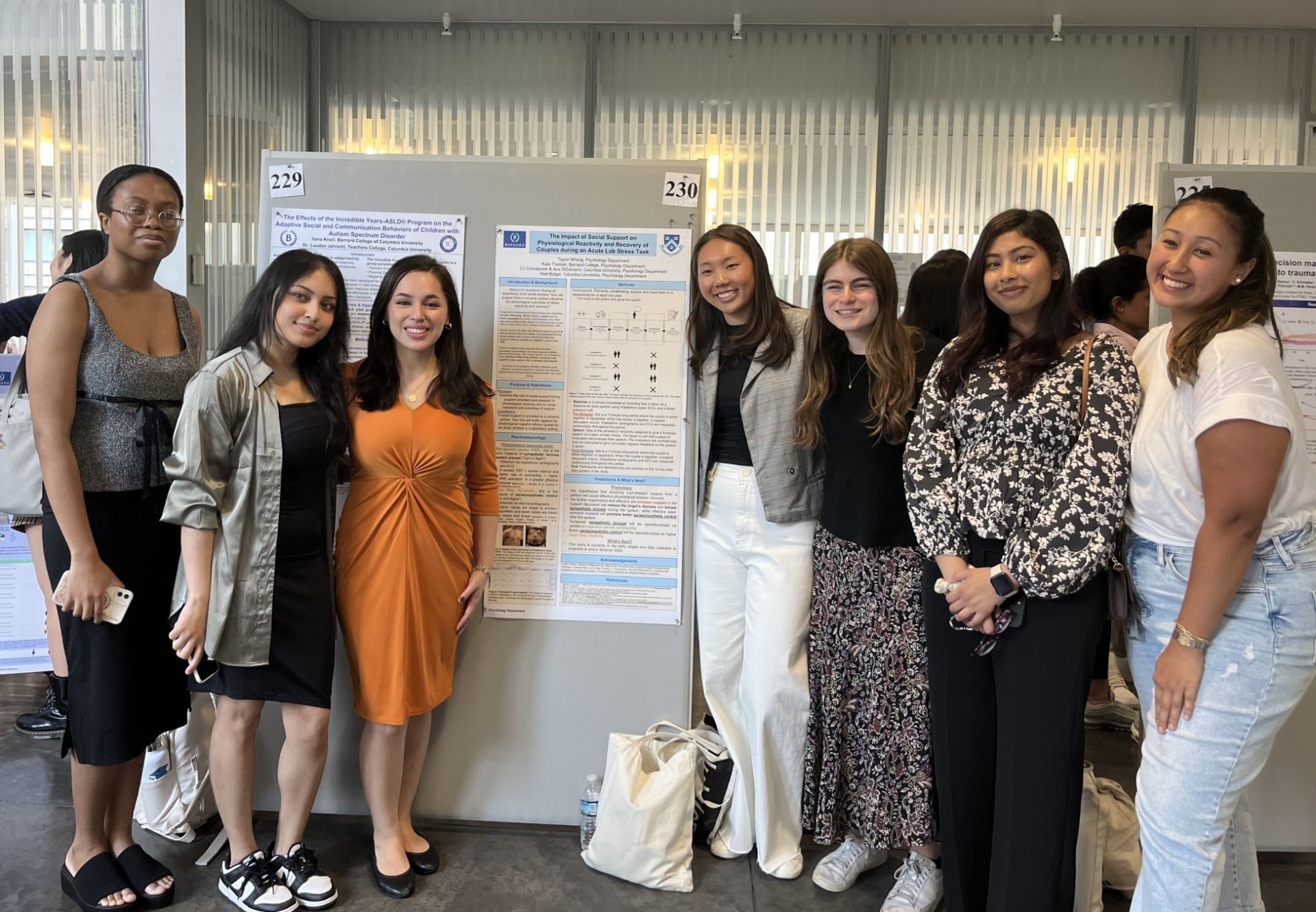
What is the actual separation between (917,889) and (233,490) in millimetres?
1924

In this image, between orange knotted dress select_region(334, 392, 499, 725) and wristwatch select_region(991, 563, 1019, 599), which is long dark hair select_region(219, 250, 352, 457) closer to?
orange knotted dress select_region(334, 392, 499, 725)

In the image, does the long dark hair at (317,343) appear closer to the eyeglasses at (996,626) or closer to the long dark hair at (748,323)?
the long dark hair at (748,323)

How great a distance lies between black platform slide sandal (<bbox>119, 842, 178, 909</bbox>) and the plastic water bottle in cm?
104

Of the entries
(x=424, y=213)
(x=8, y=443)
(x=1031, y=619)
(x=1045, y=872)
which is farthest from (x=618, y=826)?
(x=8, y=443)

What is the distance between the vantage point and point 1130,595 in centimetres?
175

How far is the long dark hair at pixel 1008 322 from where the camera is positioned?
70.7 inches

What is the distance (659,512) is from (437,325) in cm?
81

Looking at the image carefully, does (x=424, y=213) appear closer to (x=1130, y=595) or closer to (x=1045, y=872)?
(x=1130, y=595)

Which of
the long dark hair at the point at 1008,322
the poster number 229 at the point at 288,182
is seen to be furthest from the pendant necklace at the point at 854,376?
the poster number 229 at the point at 288,182

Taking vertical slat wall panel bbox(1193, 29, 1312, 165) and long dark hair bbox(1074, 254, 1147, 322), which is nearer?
long dark hair bbox(1074, 254, 1147, 322)

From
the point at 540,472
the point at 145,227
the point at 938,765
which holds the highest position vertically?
the point at 145,227

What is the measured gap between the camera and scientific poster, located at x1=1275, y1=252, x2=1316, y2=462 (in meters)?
2.47

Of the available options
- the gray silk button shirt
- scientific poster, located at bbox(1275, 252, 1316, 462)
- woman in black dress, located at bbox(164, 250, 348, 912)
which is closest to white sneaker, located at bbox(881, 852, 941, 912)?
woman in black dress, located at bbox(164, 250, 348, 912)

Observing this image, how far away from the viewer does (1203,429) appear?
1531 millimetres
